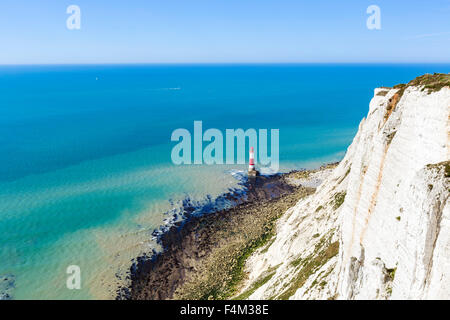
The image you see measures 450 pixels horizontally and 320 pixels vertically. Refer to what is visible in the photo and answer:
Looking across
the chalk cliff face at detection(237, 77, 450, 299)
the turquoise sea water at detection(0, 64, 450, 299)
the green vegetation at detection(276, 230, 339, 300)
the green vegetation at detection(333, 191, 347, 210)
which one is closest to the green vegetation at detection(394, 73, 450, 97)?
the chalk cliff face at detection(237, 77, 450, 299)

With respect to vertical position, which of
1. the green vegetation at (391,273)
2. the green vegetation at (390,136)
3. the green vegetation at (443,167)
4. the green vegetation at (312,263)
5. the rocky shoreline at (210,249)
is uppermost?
the green vegetation at (390,136)

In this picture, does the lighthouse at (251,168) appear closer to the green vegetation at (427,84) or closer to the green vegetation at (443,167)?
the green vegetation at (427,84)

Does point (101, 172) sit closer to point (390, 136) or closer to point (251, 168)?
point (251, 168)

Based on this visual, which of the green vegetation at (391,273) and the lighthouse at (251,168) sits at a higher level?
the green vegetation at (391,273)

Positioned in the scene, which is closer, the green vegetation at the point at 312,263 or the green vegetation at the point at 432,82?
the green vegetation at the point at 432,82

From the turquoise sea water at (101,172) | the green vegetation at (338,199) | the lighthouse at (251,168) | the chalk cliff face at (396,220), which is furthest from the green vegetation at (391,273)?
the lighthouse at (251,168)

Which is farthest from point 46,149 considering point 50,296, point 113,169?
point 50,296

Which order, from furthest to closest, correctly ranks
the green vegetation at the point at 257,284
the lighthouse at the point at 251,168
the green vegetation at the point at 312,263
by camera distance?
1. the lighthouse at the point at 251,168
2. the green vegetation at the point at 257,284
3. the green vegetation at the point at 312,263

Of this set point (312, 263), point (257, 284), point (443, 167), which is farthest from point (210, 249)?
point (443, 167)

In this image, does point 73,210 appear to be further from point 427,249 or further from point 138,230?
point 427,249
